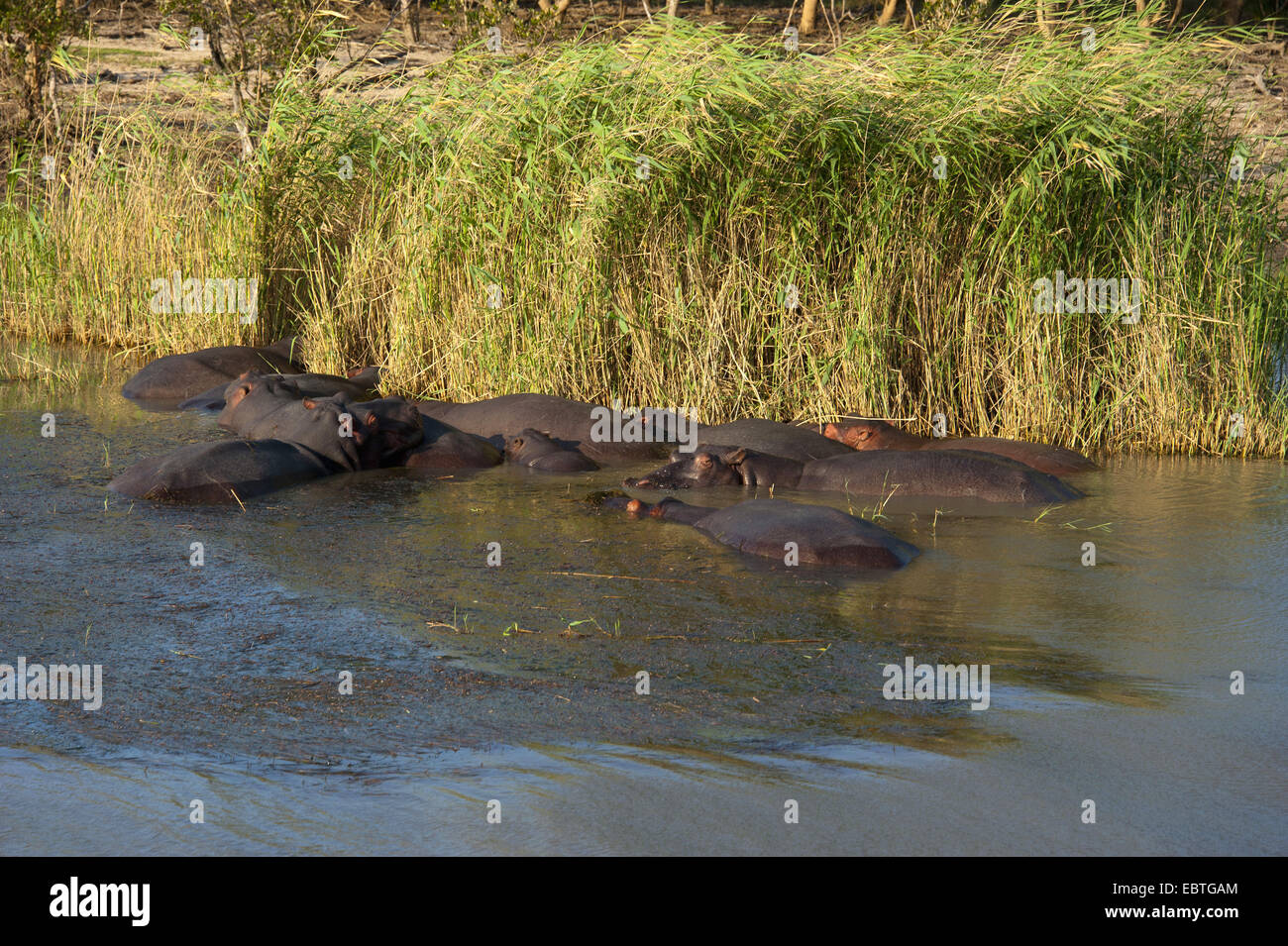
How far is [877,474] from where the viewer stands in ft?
24.1

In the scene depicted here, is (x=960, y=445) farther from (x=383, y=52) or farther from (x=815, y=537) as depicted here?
(x=383, y=52)

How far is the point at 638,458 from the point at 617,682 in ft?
13.2

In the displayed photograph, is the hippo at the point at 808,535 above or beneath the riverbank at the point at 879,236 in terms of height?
beneath

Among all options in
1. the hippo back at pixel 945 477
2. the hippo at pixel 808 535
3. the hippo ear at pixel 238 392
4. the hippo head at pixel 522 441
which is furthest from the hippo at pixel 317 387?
the hippo at pixel 808 535

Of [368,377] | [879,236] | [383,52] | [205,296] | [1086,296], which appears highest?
[383,52]

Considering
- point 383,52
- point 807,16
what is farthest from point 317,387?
point 807,16

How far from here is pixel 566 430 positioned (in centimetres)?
848

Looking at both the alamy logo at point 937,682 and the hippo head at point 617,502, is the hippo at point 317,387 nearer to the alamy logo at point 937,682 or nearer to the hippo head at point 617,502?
the hippo head at point 617,502

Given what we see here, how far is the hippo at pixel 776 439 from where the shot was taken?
8008mm

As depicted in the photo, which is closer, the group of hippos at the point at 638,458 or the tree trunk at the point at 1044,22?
the group of hippos at the point at 638,458

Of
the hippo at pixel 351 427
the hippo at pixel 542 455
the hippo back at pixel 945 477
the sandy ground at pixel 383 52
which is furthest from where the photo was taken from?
the sandy ground at pixel 383 52

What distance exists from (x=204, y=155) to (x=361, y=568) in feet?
25.0
